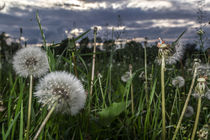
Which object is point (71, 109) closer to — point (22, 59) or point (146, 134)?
point (22, 59)

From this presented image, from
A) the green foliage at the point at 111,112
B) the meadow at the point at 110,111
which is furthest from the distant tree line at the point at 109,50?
the green foliage at the point at 111,112

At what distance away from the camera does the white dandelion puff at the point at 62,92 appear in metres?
1.07

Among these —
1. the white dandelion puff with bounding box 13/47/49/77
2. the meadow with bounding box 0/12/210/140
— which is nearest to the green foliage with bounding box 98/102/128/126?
the meadow with bounding box 0/12/210/140

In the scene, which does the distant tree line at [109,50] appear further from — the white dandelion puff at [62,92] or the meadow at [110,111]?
the white dandelion puff at [62,92]

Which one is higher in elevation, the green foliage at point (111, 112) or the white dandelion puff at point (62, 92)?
the white dandelion puff at point (62, 92)

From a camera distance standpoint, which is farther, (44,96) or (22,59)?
(22,59)

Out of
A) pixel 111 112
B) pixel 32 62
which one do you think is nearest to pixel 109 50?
pixel 111 112

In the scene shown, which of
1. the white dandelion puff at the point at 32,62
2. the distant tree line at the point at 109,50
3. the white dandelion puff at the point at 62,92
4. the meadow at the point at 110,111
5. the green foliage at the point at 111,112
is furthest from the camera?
the distant tree line at the point at 109,50

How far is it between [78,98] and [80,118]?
53 cm

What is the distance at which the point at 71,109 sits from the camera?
46.1 inches

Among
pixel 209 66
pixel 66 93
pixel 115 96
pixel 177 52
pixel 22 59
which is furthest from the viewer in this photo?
pixel 209 66

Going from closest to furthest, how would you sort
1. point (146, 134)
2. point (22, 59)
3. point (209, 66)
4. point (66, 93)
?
point (66, 93) → point (22, 59) → point (146, 134) → point (209, 66)

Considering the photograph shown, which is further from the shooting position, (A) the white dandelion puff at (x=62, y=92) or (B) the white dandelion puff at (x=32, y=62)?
(B) the white dandelion puff at (x=32, y=62)

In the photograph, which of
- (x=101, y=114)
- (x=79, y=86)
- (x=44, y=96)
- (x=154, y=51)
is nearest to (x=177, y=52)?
(x=154, y=51)
